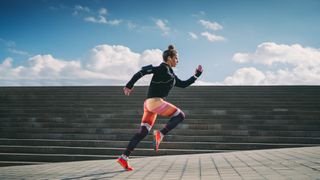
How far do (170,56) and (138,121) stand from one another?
20.3 ft

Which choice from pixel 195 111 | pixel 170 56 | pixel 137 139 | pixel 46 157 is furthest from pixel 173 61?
pixel 195 111

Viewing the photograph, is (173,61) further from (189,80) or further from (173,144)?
(173,144)

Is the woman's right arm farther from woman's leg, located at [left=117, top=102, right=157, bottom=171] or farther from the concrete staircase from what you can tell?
the concrete staircase

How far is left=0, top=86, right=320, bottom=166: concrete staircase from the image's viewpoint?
897cm

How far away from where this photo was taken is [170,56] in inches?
198

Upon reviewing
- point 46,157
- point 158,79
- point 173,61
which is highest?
point 173,61

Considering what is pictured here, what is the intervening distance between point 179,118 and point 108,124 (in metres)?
6.26

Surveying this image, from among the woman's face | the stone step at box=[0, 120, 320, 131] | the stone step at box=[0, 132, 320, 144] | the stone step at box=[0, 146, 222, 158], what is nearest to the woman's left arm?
the woman's face

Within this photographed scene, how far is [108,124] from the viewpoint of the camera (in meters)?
10.8

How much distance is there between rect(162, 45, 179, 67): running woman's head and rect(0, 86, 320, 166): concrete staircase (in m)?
4.21

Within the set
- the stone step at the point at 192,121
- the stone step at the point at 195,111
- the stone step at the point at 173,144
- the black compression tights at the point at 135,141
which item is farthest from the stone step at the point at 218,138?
the black compression tights at the point at 135,141

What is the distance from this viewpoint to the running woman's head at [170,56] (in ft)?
16.5

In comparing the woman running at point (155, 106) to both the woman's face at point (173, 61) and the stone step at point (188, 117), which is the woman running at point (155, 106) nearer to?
the woman's face at point (173, 61)

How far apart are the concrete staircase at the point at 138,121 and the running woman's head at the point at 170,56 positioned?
4206 millimetres
